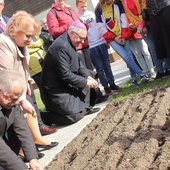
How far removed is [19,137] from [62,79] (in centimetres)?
229

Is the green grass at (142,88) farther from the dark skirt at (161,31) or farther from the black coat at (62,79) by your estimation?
the black coat at (62,79)

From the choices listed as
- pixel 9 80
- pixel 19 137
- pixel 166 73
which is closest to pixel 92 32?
pixel 166 73

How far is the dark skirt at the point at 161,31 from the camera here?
5.88m

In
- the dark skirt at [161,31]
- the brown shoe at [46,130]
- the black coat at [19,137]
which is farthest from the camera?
the dark skirt at [161,31]

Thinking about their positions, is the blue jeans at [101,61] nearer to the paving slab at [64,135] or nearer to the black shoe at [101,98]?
the black shoe at [101,98]

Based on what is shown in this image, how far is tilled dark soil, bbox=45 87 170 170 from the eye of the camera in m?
3.48

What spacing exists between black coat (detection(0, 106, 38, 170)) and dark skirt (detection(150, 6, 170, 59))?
320 cm

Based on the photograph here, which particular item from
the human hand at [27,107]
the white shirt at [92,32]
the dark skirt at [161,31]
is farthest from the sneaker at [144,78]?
the human hand at [27,107]

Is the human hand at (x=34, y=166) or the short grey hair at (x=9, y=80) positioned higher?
the short grey hair at (x=9, y=80)

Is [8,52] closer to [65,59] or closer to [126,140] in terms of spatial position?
[65,59]

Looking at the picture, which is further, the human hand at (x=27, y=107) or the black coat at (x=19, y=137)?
the human hand at (x=27, y=107)

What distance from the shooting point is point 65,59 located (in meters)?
5.70

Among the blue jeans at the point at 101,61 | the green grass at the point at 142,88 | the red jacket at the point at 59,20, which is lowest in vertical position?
the green grass at the point at 142,88

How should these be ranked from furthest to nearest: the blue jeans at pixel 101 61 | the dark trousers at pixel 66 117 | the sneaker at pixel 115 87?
the sneaker at pixel 115 87
the blue jeans at pixel 101 61
the dark trousers at pixel 66 117
